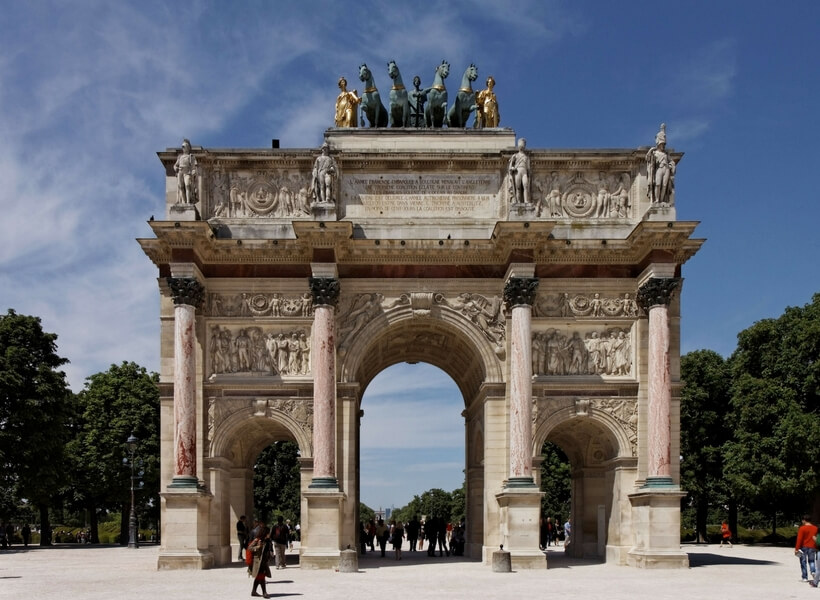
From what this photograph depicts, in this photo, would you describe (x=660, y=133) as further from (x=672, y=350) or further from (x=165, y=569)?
(x=165, y=569)

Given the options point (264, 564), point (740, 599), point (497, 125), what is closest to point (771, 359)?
point (497, 125)

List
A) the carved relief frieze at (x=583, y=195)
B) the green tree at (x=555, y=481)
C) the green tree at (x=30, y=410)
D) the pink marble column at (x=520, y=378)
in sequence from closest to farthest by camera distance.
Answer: the pink marble column at (x=520, y=378) → the carved relief frieze at (x=583, y=195) → the green tree at (x=30, y=410) → the green tree at (x=555, y=481)

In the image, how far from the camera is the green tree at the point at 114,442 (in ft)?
180

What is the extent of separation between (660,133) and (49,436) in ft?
105

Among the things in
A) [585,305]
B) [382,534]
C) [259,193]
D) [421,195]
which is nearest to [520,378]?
[585,305]

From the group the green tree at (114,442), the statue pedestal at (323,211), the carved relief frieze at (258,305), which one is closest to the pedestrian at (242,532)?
the carved relief frieze at (258,305)

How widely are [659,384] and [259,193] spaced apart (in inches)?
543

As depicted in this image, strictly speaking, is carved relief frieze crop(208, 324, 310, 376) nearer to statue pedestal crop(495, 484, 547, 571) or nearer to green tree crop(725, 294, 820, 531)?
statue pedestal crop(495, 484, 547, 571)

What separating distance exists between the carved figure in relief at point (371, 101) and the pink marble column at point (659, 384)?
10.4m

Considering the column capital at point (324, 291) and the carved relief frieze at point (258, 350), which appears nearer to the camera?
the column capital at point (324, 291)

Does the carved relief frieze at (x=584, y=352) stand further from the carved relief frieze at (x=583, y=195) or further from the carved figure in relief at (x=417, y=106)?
the carved figure in relief at (x=417, y=106)

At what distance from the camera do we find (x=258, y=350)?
30.9 metres

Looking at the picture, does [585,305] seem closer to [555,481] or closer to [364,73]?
[364,73]

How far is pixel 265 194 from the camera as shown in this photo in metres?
31.4
